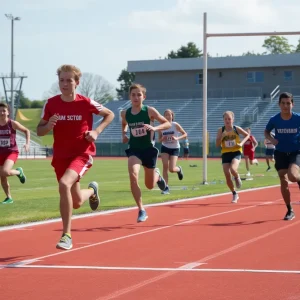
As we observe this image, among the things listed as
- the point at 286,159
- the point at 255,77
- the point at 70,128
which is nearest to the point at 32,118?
the point at 255,77

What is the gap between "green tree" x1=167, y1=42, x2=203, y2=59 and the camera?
132m

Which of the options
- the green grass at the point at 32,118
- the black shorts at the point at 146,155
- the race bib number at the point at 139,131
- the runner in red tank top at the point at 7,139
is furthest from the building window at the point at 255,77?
the race bib number at the point at 139,131

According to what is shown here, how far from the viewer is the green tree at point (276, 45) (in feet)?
461

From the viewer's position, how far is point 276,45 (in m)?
142

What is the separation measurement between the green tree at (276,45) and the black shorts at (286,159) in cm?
12909

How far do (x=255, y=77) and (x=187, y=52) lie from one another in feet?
169

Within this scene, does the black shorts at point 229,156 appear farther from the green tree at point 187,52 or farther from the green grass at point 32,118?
the green tree at point 187,52

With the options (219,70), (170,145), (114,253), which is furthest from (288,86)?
(114,253)

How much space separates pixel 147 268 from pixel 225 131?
9020 mm

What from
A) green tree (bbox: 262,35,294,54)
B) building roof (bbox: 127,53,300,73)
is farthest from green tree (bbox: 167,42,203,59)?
building roof (bbox: 127,53,300,73)

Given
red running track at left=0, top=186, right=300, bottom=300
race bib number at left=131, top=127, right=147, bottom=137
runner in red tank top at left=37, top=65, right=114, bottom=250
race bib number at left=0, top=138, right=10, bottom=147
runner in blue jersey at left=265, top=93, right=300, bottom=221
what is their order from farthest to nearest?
race bib number at left=0, top=138, right=10, bottom=147 < runner in blue jersey at left=265, top=93, right=300, bottom=221 < race bib number at left=131, top=127, right=147, bottom=137 < runner in red tank top at left=37, top=65, right=114, bottom=250 < red running track at left=0, top=186, right=300, bottom=300

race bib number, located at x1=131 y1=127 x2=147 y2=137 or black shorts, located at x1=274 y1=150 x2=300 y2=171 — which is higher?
race bib number, located at x1=131 y1=127 x2=147 y2=137

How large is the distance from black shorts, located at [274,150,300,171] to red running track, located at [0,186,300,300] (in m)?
0.84

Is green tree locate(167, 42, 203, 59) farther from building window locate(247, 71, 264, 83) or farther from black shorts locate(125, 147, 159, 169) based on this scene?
black shorts locate(125, 147, 159, 169)
